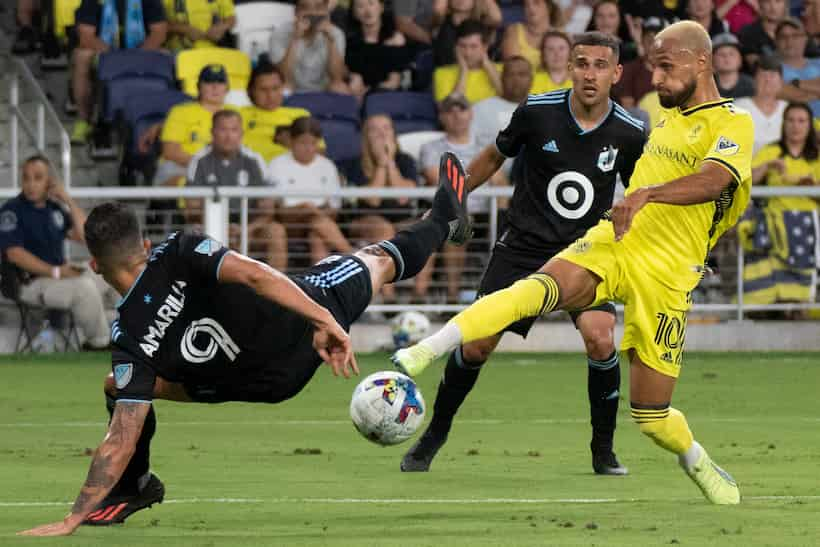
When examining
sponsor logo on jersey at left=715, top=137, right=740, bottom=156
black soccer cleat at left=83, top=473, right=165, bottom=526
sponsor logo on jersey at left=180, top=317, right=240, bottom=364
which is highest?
sponsor logo on jersey at left=715, top=137, right=740, bottom=156

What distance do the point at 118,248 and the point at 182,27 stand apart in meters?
12.4

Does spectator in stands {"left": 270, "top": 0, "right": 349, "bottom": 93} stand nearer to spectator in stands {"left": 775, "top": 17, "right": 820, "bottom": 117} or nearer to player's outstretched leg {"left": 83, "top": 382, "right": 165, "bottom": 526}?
spectator in stands {"left": 775, "top": 17, "right": 820, "bottom": 117}

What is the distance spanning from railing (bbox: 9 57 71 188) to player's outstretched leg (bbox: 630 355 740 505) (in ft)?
35.4

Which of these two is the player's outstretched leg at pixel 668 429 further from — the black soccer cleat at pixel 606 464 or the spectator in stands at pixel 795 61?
the spectator in stands at pixel 795 61

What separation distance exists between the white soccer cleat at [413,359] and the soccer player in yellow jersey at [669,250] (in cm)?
57

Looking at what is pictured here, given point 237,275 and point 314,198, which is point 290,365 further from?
point 314,198

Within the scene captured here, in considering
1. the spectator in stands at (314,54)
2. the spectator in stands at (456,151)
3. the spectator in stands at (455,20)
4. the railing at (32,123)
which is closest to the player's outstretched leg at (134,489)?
the spectator in stands at (456,151)

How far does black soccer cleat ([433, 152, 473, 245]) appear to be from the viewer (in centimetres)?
937

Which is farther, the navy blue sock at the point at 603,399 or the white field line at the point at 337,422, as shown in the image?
the white field line at the point at 337,422

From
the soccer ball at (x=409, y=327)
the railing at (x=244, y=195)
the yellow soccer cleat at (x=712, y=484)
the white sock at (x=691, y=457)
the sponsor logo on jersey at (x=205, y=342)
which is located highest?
the sponsor logo on jersey at (x=205, y=342)

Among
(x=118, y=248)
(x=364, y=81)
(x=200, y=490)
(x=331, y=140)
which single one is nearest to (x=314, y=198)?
(x=331, y=140)

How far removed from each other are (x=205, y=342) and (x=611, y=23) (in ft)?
41.4

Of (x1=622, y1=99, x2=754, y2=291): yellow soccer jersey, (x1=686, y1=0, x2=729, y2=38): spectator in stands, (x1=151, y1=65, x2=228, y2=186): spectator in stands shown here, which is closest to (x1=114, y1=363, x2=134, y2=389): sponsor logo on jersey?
(x1=622, y1=99, x2=754, y2=291): yellow soccer jersey

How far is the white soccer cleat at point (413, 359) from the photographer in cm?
751
